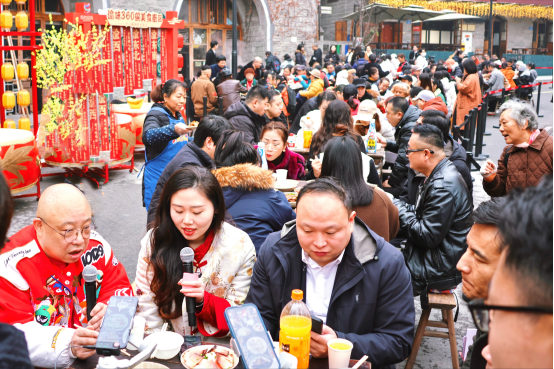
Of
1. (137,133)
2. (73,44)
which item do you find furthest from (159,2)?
(73,44)

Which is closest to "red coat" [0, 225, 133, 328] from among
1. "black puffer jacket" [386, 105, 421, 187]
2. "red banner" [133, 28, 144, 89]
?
"black puffer jacket" [386, 105, 421, 187]

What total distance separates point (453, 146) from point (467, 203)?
1293 mm

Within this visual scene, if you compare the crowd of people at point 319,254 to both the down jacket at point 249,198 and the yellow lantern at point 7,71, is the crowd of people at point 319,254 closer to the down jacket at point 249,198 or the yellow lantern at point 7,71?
the down jacket at point 249,198

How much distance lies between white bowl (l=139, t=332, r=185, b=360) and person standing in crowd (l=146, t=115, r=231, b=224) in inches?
80.3

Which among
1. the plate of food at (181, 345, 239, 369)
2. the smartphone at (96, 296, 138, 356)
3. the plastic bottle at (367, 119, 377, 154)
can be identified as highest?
the plastic bottle at (367, 119, 377, 154)

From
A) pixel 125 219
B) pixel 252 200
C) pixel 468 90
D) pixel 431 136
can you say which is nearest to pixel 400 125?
pixel 431 136

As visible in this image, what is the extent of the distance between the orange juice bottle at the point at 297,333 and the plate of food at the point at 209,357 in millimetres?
214

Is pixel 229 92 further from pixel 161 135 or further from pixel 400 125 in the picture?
pixel 161 135

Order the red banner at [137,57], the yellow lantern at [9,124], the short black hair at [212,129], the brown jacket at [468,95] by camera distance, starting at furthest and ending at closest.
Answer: the brown jacket at [468,95] < the red banner at [137,57] < the yellow lantern at [9,124] < the short black hair at [212,129]

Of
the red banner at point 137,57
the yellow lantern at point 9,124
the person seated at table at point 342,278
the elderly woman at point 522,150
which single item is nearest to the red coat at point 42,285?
the person seated at table at point 342,278

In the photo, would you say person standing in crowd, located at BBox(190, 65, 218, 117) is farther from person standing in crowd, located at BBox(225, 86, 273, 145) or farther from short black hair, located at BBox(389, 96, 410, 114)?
short black hair, located at BBox(389, 96, 410, 114)

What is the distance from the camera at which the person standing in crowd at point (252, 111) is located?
20.9ft

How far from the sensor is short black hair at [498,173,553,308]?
36.8 inches

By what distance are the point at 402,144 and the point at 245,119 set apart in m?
1.93
